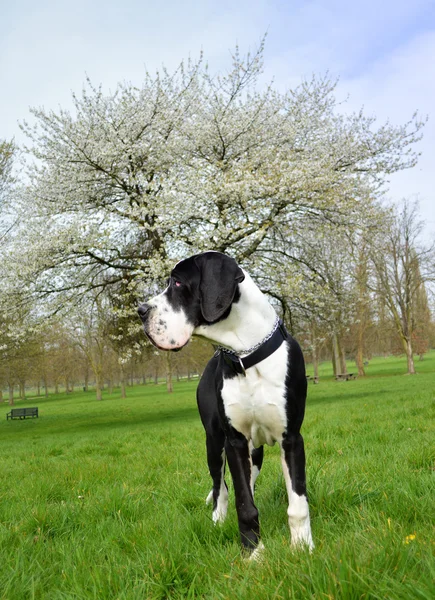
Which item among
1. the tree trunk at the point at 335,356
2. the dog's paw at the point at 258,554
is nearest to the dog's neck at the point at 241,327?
the dog's paw at the point at 258,554

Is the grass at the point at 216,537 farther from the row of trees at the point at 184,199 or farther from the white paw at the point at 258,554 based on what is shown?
the row of trees at the point at 184,199

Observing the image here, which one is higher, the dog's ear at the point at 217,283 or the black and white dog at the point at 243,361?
the dog's ear at the point at 217,283

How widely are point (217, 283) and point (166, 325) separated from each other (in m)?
0.35

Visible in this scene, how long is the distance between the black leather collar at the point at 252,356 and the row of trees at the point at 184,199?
417 inches

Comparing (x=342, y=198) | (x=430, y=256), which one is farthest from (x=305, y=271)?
(x=430, y=256)

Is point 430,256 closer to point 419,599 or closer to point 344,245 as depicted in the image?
point 344,245

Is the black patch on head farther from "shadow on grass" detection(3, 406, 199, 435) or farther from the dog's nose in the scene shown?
"shadow on grass" detection(3, 406, 199, 435)

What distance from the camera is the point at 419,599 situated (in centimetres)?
159

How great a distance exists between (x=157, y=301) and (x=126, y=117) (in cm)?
1392

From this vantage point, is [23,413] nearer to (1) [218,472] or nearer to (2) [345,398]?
(2) [345,398]

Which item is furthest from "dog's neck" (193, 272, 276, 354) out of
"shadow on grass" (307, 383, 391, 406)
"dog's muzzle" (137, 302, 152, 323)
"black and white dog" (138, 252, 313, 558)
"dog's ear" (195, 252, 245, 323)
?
"shadow on grass" (307, 383, 391, 406)

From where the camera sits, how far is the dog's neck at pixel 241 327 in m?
2.69

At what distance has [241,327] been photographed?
2.71 m

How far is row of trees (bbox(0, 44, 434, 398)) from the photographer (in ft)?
46.0
